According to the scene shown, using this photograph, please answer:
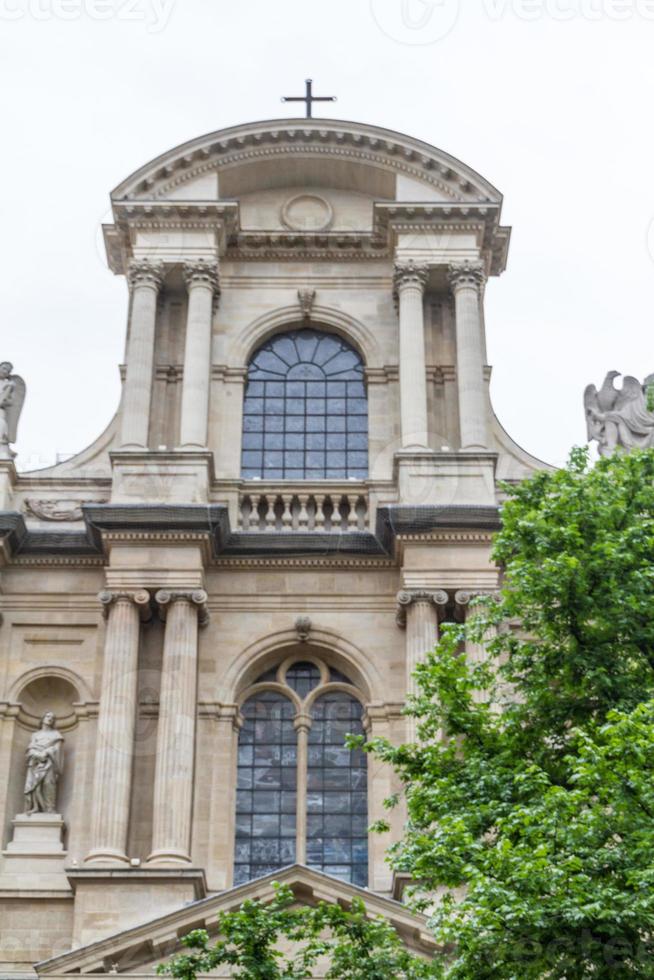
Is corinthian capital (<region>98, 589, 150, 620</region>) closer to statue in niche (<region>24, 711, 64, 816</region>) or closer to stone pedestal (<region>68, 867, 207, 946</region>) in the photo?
statue in niche (<region>24, 711, 64, 816</region>)

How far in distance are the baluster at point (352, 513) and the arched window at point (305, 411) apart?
1.09 m

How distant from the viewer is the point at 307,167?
32531mm

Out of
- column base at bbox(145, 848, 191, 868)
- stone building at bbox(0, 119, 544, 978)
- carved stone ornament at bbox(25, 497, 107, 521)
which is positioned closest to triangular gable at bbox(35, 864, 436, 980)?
stone building at bbox(0, 119, 544, 978)

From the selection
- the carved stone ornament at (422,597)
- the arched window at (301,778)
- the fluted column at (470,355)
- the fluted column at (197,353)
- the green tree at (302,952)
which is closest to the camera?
the green tree at (302,952)

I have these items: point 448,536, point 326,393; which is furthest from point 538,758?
point 326,393

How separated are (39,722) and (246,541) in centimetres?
435

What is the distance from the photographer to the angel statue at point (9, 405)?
28984 mm

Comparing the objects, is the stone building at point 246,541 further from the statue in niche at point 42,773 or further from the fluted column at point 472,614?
the fluted column at point 472,614

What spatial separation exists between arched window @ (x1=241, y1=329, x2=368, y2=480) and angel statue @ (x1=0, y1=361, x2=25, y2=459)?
13.0 ft

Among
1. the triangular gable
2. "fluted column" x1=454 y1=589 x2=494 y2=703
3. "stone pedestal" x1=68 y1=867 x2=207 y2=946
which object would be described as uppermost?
"fluted column" x1=454 y1=589 x2=494 y2=703

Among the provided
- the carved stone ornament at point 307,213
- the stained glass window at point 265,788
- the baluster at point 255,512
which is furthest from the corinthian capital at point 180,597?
the carved stone ornament at point 307,213

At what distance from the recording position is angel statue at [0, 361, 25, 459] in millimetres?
28984

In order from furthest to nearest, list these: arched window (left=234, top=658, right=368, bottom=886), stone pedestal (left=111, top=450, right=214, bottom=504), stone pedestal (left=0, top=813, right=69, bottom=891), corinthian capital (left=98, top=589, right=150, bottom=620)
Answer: stone pedestal (left=111, top=450, right=214, bottom=504)
corinthian capital (left=98, top=589, right=150, bottom=620)
arched window (left=234, top=658, right=368, bottom=886)
stone pedestal (left=0, top=813, right=69, bottom=891)

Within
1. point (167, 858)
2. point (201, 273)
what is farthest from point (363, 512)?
point (167, 858)
